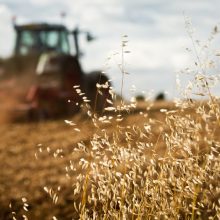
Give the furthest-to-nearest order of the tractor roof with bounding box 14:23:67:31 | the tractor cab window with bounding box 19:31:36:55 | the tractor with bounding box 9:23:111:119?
the tractor cab window with bounding box 19:31:36:55, the tractor roof with bounding box 14:23:67:31, the tractor with bounding box 9:23:111:119

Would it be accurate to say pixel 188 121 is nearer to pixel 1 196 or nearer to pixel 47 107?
pixel 1 196

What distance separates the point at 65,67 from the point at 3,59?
174 centimetres

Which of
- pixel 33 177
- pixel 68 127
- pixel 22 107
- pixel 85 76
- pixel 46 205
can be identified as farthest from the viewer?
pixel 85 76

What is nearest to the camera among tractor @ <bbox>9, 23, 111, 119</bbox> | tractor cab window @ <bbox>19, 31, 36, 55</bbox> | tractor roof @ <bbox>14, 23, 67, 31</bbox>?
tractor @ <bbox>9, 23, 111, 119</bbox>

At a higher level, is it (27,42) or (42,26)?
(42,26)

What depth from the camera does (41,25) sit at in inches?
486

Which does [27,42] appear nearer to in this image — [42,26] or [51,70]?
[42,26]

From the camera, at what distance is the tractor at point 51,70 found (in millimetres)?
10977

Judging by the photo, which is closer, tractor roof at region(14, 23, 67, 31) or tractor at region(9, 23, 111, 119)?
tractor at region(9, 23, 111, 119)

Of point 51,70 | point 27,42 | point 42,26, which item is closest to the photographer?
point 51,70

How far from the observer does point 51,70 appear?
11312 millimetres

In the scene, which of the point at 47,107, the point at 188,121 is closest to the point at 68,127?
the point at 47,107

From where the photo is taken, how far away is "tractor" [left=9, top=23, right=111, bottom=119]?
432 inches

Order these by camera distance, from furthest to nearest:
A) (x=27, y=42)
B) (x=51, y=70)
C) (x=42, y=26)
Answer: (x=27, y=42) → (x=42, y=26) → (x=51, y=70)
